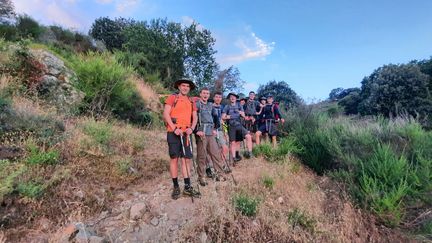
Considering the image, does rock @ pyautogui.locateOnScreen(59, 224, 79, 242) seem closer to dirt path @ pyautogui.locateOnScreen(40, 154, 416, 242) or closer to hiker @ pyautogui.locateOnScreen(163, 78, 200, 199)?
dirt path @ pyautogui.locateOnScreen(40, 154, 416, 242)

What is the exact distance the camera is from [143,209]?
4445 millimetres

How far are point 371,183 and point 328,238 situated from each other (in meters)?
1.59

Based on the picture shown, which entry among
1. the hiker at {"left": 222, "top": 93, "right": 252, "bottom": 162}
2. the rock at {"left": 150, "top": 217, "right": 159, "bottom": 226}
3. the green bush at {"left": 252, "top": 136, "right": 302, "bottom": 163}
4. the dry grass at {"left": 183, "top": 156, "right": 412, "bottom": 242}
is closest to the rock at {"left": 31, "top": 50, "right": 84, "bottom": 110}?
the hiker at {"left": 222, "top": 93, "right": 252, "bottom": 162}

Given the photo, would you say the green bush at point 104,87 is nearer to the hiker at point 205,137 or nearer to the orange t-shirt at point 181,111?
the hiker at point 205,137

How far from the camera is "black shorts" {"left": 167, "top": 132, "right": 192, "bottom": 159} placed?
4805mm

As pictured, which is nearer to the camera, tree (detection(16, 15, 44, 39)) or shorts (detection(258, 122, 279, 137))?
shorts (detection(258, 122, 279, 137))

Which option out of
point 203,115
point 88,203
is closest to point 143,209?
point 88,203

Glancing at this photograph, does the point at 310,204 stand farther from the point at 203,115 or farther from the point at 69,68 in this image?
the point at 69,68

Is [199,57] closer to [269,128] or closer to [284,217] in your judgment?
[269,128]

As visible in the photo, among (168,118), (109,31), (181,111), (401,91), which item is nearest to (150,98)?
(181,111)

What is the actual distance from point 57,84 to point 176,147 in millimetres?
5892

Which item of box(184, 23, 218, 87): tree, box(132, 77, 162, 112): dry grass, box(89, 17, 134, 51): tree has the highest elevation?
box(89, 17, 134, 51): tree

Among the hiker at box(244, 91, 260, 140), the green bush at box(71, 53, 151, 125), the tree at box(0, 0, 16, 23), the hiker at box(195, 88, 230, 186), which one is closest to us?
the hiker at box(195, 88, 230, 186)

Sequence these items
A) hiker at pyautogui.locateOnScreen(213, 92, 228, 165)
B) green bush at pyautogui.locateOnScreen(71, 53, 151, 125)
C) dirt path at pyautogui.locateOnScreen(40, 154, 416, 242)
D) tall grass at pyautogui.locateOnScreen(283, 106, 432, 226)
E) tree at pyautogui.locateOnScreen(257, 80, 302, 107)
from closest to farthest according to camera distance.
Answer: dirt path at pyautogui.locateOnScreen(40, 154, 416, 242) < tall grass at pyautogui.locateOnScreen(283, 106, 432, 226) < hiker at pyautogui.locateOnScreen(213, 92, 228, 165) < green bush at pyautogui.locateOnScreen(71, 53, 151, 125) < tree at pyautogui.locateOnScreen(257, 80, 302, 107)
